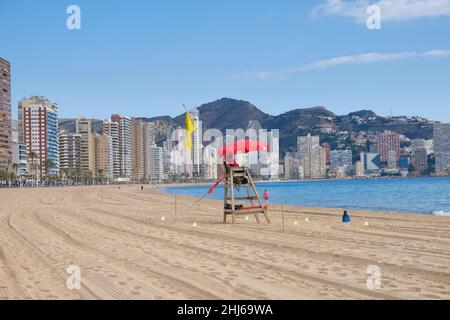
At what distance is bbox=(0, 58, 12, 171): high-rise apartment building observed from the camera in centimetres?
15312

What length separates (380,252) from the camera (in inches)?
402

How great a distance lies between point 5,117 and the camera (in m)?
158

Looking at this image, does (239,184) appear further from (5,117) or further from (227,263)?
(5,117)

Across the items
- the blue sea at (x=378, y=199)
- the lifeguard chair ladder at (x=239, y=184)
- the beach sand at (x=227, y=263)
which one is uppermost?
the lifeguard chair ladder at (x=239, y=184)

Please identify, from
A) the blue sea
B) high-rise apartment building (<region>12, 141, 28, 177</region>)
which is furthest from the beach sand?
high-rise apartment building (<region>12, 141, 28, 177</region>)

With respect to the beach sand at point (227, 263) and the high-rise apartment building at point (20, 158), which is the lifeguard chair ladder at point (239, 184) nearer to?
the beach sand at point (227, 263)

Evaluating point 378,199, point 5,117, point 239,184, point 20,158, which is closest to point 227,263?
point 239,184

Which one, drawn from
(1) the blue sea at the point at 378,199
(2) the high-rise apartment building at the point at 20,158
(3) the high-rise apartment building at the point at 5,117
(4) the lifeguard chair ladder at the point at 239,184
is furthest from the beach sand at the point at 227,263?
(2) the high-rise apartment building at the point at 20,158

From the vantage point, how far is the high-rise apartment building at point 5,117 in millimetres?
153125

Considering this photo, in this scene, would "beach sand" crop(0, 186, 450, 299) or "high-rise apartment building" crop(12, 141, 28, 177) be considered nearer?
"beach sand" crop(0, 186, 450, 299)

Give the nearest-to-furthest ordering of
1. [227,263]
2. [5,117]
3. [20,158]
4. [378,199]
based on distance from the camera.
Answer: [227,263] < [378,199] < [5,117] < [20,158]

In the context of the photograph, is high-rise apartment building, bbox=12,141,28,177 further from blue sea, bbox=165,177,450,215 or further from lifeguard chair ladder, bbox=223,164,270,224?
lifeguard chair ladder, bbox=223,164,270,224
